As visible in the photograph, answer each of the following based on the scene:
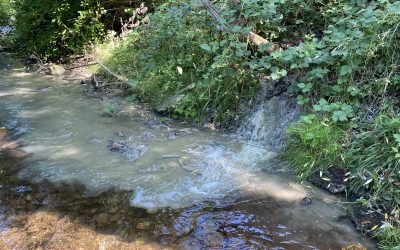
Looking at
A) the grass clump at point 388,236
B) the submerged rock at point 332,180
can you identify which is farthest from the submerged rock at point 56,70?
the grass clump at point 388,236

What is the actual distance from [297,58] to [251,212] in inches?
76.2

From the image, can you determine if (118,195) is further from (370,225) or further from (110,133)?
(370,225)

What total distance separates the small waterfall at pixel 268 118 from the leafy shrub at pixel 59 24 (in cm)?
503

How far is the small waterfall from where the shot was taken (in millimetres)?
4895

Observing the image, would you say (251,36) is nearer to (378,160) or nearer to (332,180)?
(332,180)

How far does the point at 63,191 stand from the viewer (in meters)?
3.94

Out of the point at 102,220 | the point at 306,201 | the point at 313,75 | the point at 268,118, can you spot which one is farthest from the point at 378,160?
the point at 102,220

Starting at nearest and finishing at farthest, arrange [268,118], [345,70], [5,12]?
[345,70] → [268,118] → [5,12]

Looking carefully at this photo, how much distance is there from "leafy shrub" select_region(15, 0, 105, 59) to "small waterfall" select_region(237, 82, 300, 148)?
503 centimetres

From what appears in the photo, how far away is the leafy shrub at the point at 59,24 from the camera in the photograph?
28.8ft

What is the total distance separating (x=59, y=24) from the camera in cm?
880

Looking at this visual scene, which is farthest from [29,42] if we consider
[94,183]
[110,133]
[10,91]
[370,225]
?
[370,225]

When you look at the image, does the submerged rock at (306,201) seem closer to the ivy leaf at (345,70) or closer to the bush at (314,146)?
the bush at (314,146)

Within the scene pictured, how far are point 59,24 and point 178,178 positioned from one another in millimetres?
6163
